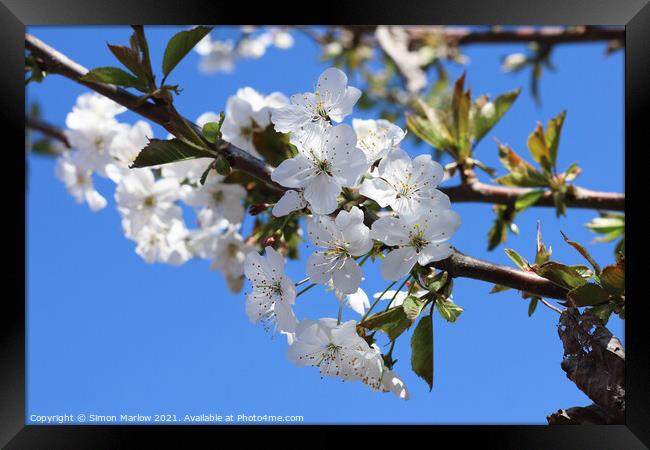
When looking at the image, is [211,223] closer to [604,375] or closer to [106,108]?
[106,108]

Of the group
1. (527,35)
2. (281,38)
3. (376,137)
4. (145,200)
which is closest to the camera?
(376,137)

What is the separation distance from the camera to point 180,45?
50.6 inches

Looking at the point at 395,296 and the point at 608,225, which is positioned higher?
the point at 608,225

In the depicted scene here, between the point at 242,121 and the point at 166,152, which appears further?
the point at 242,121

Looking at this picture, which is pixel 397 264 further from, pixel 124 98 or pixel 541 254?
pixel 124 98

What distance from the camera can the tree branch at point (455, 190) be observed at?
42.1 inches

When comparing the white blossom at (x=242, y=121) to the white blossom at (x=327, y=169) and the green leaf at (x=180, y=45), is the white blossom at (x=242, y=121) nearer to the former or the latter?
the green leaf at (x=180, y=45)

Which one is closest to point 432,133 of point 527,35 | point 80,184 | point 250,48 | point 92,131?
point 92,131

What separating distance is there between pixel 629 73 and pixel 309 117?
60cm

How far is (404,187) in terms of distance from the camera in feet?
3.52

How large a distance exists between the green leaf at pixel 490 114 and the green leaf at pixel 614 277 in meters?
0.65

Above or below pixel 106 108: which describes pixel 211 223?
below

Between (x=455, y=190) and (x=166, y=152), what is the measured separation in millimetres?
757
